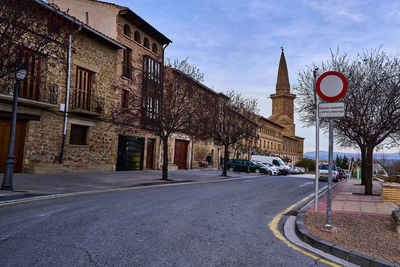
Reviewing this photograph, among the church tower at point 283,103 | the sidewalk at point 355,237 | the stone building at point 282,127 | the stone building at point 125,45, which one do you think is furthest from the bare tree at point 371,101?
the church tower at point 283,103

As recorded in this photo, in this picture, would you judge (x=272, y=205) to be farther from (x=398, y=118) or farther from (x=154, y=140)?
(x=154, y=140)

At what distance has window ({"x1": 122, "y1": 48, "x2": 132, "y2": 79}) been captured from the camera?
2180 centimetres

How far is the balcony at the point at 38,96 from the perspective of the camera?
46.9ft

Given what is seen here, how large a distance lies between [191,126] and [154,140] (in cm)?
889

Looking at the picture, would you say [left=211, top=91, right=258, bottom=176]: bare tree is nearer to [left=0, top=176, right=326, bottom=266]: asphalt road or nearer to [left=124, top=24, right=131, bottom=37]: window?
[left=124, top=24, right=131, bottom=37]: window

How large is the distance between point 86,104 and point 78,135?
187 centimetres

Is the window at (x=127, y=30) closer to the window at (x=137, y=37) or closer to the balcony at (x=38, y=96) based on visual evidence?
the window at (x=137, y=37)

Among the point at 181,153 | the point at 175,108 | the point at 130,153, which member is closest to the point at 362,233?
the point at 175,108

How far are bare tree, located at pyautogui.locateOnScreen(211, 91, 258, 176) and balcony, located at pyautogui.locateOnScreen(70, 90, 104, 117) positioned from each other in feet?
29.2

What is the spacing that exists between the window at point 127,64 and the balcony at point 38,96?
6.25 metres

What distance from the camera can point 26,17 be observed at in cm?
760

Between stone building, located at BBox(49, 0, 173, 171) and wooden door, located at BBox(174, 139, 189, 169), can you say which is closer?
stone building, located at BBox(49, 0, 173, 171)

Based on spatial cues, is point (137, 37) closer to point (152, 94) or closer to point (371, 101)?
point (152, 94)

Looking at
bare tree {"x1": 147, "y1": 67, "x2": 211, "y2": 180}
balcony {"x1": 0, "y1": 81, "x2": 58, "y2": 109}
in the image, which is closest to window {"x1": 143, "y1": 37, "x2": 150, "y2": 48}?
bare tree {"x1": 147, "y1": 67, "x2": 211, "y2": 180}
